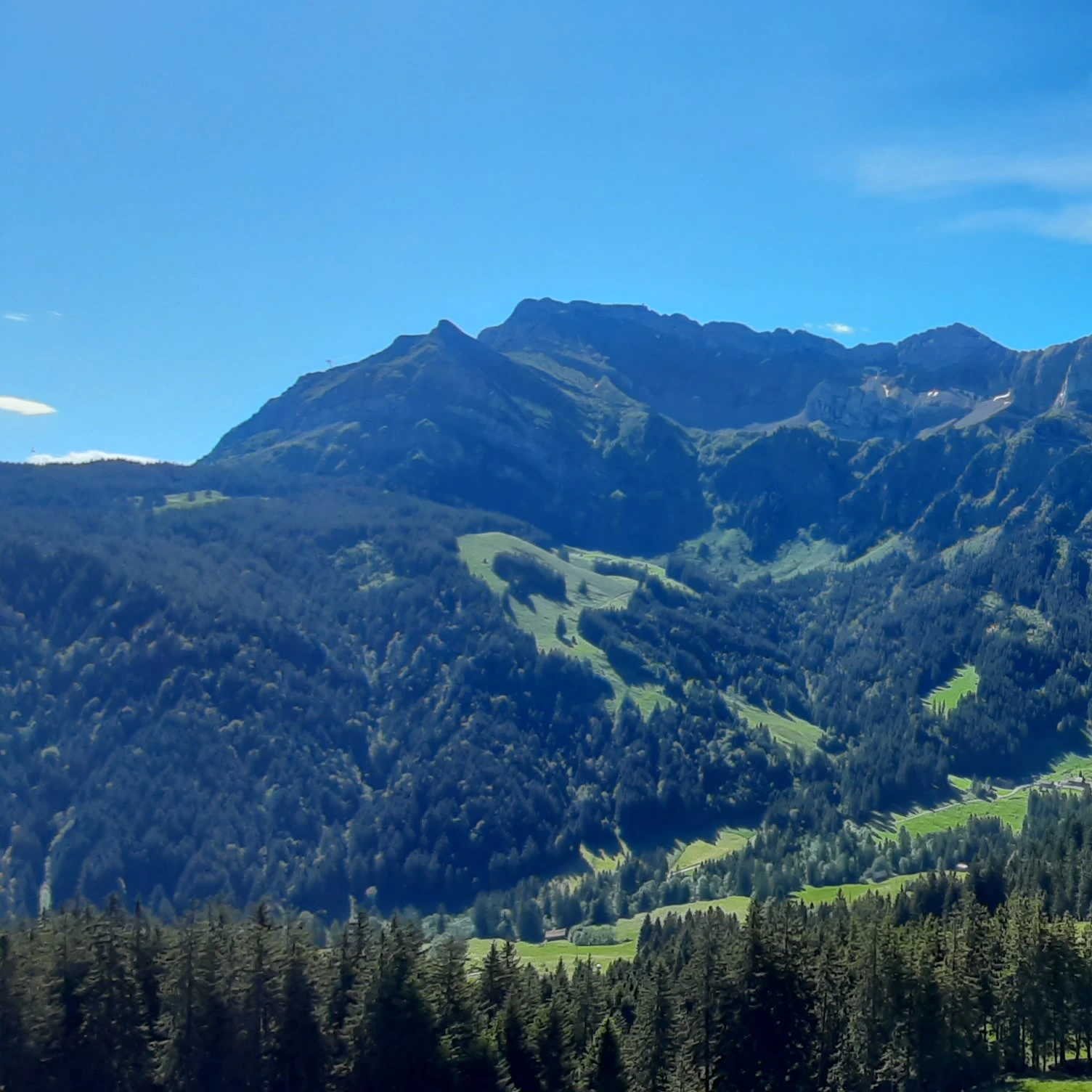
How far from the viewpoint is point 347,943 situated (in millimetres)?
78000

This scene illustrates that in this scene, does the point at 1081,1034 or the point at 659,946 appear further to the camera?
the point at 659,946

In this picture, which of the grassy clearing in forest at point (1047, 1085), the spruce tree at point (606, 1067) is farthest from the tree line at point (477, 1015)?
the grassy clearing in forest at point (1047, 1085)

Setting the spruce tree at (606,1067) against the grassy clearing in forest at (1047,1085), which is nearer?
the spruce tree at (606,1067)

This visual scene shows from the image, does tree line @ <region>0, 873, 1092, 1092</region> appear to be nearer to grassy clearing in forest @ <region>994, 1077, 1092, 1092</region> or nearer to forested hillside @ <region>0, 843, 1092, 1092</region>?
forested hillside @ <region>0, 843, 1092, 1092</region>

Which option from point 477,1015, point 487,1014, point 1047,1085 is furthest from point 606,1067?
point 1047,1085

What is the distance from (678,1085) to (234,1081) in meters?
29.2

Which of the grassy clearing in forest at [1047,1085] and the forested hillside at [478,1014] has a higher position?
the forested hillside at [478,1014]

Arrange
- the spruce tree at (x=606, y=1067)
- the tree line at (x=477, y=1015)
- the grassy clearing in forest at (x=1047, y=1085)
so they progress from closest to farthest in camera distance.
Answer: the tree line at (x=477, y=1015) → the spruce tree at (x=606, y=1067) → the grassy clearing in forest at (x=1047, y=1085)

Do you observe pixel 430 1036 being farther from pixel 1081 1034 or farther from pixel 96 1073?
pixel 1081 1034

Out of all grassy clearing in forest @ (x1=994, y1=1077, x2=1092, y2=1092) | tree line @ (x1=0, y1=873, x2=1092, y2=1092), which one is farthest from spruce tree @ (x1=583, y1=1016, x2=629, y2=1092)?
grassy clearing in forest @ (x1=994, y1=1077, x2=1092, y2=1092)

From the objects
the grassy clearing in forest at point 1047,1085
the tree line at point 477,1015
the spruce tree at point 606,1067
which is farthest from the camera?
the grassy clearing in forest at point 1047,1085

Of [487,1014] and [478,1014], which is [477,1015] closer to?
[478,1014]

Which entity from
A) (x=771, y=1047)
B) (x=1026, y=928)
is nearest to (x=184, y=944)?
(x=771, y=1047)

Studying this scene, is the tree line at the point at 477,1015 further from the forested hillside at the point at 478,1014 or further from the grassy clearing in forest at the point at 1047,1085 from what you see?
the grassy clearing in forest at the point at 1047,1085
